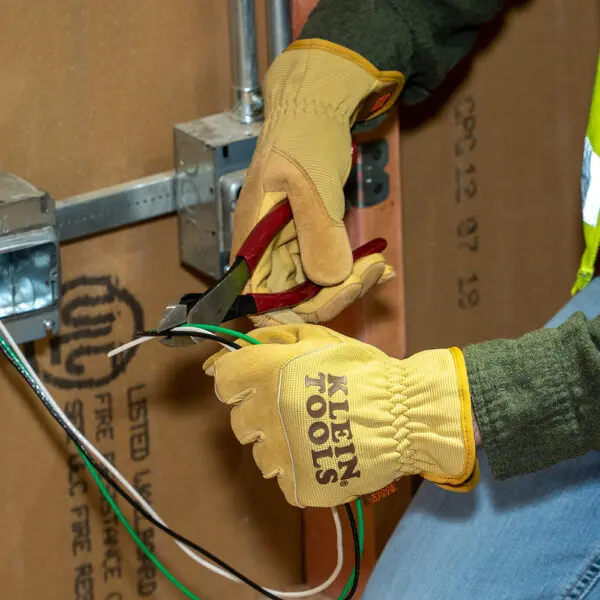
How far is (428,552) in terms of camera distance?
40.9 inches

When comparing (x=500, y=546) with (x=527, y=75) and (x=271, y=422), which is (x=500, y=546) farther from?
(x=527, y=75)

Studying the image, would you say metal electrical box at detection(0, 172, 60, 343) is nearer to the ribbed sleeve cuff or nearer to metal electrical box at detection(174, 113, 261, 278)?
metal electrical box at detection(174, 113, 261, 278)

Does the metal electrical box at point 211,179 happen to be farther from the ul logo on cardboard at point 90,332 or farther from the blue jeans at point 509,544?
the blue jeans at point 509,544

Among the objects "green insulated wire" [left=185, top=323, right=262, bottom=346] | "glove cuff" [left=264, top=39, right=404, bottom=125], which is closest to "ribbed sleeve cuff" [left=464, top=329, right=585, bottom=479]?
"green insulated wire" [left=185, top=323, right=262, bottom=346]

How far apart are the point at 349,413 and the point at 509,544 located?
301 mm

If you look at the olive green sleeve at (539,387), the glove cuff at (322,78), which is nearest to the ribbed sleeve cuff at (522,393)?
the olive green sleeve at (539,387)

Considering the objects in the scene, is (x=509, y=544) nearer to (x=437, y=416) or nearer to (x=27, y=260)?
(x=437, y=416)

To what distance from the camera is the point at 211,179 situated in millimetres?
1066

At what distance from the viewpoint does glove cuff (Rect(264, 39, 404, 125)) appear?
3.27ft

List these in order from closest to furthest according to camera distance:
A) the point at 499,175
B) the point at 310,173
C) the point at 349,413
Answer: the point at 349,413
the point at 310,173
the point at 499,175

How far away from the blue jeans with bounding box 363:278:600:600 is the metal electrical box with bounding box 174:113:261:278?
13.4 inches

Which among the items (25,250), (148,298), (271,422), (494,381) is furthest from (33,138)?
(494,381)

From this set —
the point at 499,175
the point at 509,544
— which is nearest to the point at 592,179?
the point at 509,544

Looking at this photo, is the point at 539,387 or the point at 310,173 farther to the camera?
the point at 310,173
